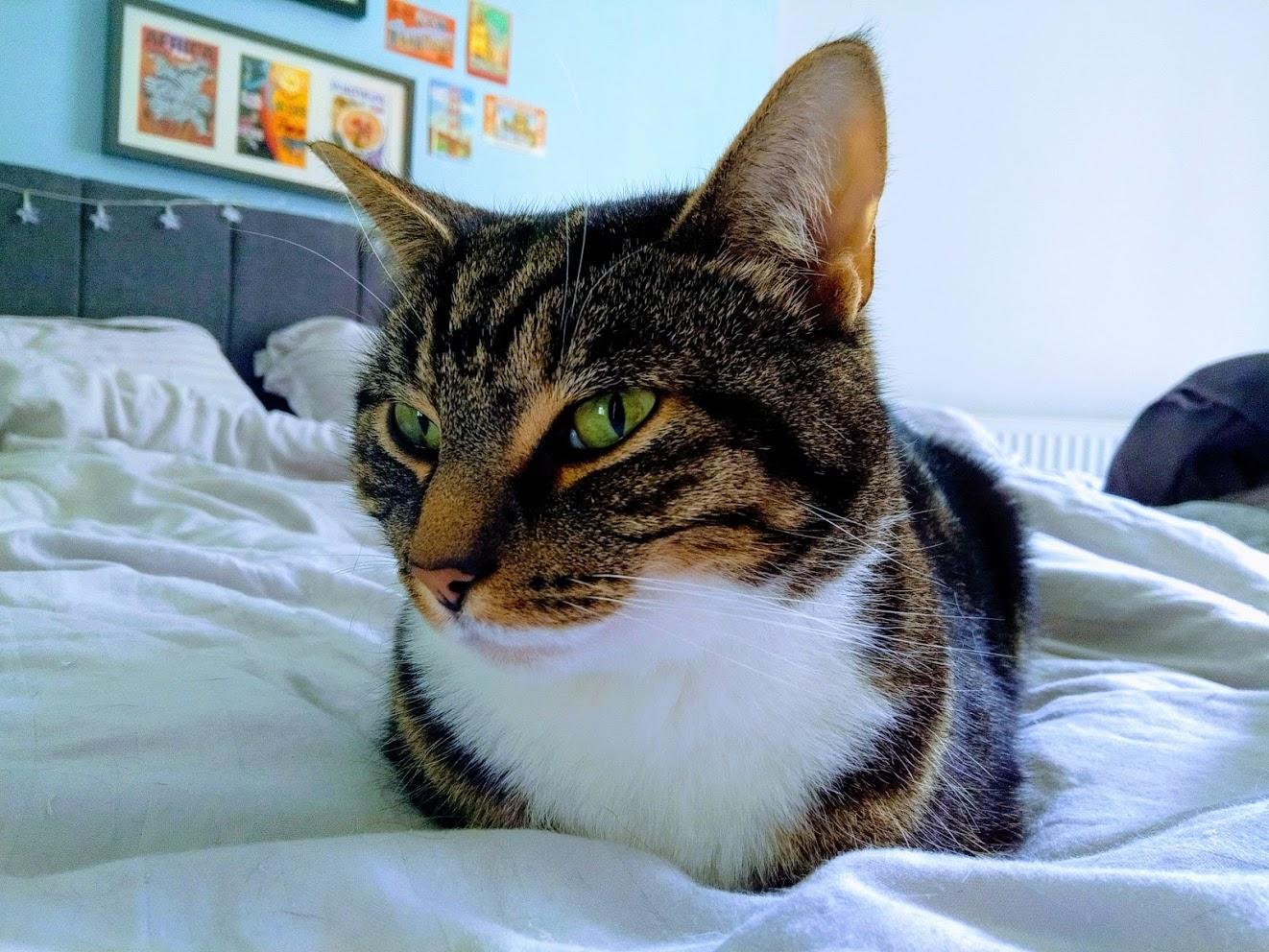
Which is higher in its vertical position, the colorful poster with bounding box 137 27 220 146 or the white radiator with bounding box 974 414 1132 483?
the colorful poster with bounding box 137 27 220 146

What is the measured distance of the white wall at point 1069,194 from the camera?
3.61 meters

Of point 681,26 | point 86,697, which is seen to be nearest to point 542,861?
point 86,697

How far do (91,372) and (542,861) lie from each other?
1.84m

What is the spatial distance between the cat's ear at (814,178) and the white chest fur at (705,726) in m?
0.26

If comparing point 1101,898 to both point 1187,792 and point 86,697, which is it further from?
point 86,697

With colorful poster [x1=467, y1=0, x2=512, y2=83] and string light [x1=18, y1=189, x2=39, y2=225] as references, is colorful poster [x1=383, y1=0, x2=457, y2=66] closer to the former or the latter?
colorful poster [x1=467, y1=0, x2=512, y2=83]

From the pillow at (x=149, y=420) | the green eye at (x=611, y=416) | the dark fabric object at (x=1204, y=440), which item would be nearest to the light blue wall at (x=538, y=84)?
the pillow at (x=149, y=420)

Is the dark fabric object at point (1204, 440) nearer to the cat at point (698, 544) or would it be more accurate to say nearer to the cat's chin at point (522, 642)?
the cat at point (698, 544)

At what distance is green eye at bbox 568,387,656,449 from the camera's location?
61 cm

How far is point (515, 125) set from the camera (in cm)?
323

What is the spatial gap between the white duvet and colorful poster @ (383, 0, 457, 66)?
7.00 feet

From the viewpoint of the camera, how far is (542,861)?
0.54 m

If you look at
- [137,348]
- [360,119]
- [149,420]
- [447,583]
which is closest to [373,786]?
[447,583]

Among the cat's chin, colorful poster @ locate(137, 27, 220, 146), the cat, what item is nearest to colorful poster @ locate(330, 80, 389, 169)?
colorful poster @ locate(137, 27, 220, 146)
